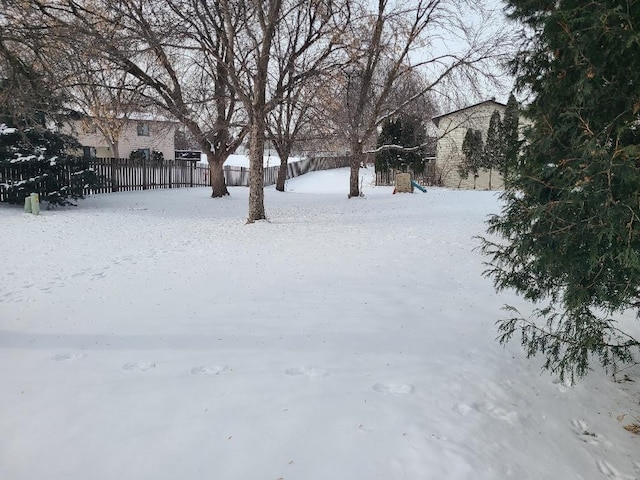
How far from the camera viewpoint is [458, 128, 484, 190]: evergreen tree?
2880cm

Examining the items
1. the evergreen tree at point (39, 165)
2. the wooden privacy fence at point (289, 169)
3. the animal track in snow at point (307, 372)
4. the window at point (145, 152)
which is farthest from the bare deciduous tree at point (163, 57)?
the window at point (145, 152)

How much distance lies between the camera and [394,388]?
3.40 meters

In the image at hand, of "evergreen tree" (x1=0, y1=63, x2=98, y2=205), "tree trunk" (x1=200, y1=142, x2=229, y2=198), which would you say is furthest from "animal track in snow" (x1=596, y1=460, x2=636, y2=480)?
"tree trunk" (x1=200, y1=142, x2=229, y2=198)

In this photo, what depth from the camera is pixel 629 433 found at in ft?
10.1

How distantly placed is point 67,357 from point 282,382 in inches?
72.0

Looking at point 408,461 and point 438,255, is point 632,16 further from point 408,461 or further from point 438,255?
point 438,255

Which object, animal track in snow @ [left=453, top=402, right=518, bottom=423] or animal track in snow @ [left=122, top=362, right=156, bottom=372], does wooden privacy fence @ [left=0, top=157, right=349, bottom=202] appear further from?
animal track in snow @ [left=453, top=402, right=518, bottom=423]

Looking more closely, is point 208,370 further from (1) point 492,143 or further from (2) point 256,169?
(1) point 492,143

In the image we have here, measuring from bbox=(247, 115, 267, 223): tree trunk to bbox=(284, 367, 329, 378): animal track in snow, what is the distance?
334 inches

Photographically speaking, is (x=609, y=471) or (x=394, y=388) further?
(x=394, y=388)

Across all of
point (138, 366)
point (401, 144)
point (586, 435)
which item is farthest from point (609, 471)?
point (401, 144)

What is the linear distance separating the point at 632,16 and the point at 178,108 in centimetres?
1445

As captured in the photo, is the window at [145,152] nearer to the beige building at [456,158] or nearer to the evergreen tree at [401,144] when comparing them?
the evergreen tree at [401,144]

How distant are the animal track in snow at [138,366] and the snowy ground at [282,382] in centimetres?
2
